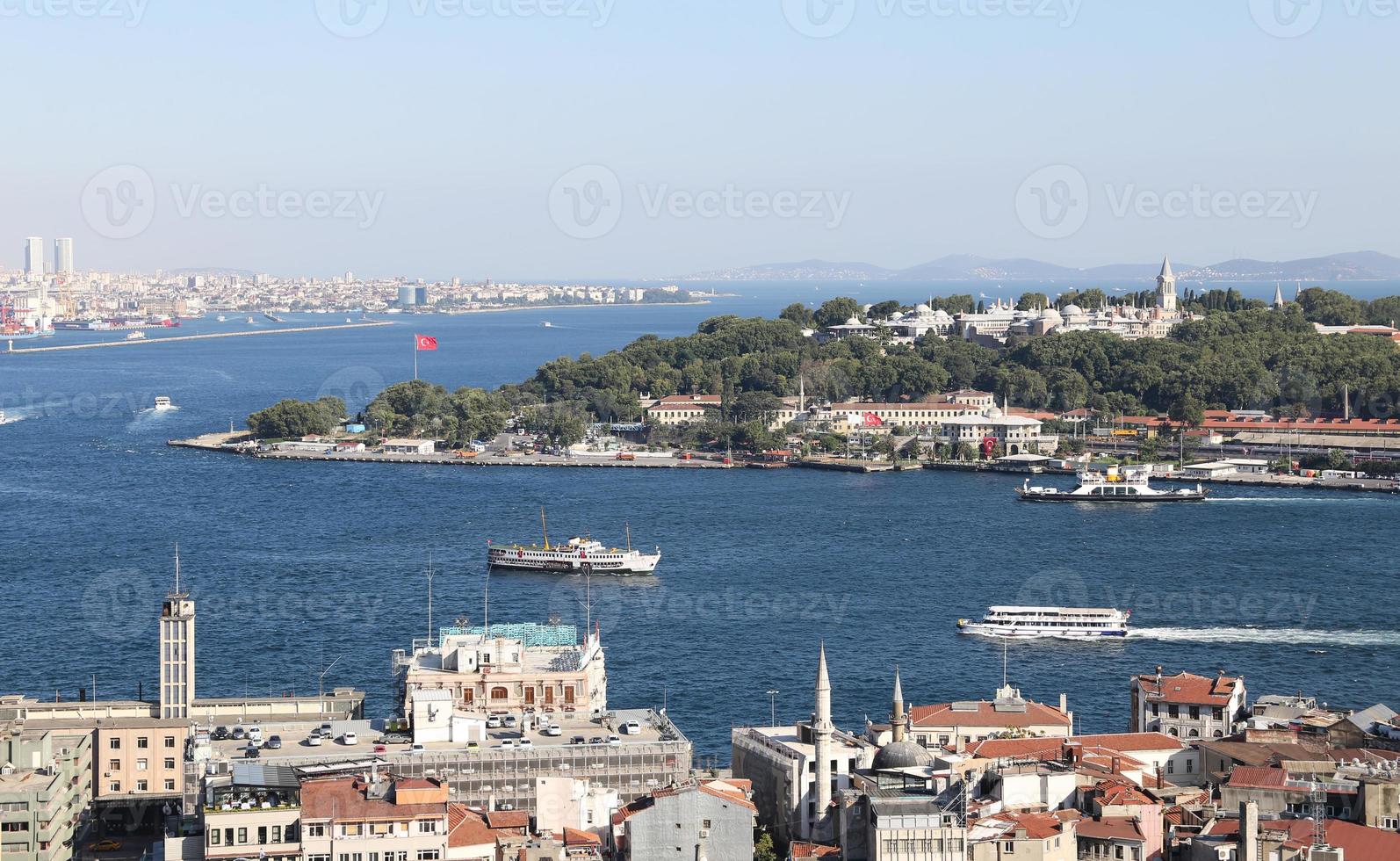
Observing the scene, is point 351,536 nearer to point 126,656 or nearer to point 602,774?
point 126,656

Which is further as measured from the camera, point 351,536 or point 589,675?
point 351,536

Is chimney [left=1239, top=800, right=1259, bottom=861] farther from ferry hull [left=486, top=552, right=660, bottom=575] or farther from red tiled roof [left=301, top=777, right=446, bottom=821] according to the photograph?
ferry hull [left=486, top=552, right=660, bottom=575]

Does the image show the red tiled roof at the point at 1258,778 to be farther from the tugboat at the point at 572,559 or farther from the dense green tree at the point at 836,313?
the dense green tree at the point at 836,313

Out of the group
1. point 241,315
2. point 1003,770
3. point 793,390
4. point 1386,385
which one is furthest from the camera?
point 241,315

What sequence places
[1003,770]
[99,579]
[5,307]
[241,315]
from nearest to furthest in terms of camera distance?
1. [1003,770]
2. [99,579]
3. [5,307]
4. [241,315]

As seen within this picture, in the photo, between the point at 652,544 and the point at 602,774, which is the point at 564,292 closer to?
the point at 652,544

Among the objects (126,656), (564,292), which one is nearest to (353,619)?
(126,656)

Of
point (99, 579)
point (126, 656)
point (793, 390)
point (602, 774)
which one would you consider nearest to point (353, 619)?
point (126, 656)
